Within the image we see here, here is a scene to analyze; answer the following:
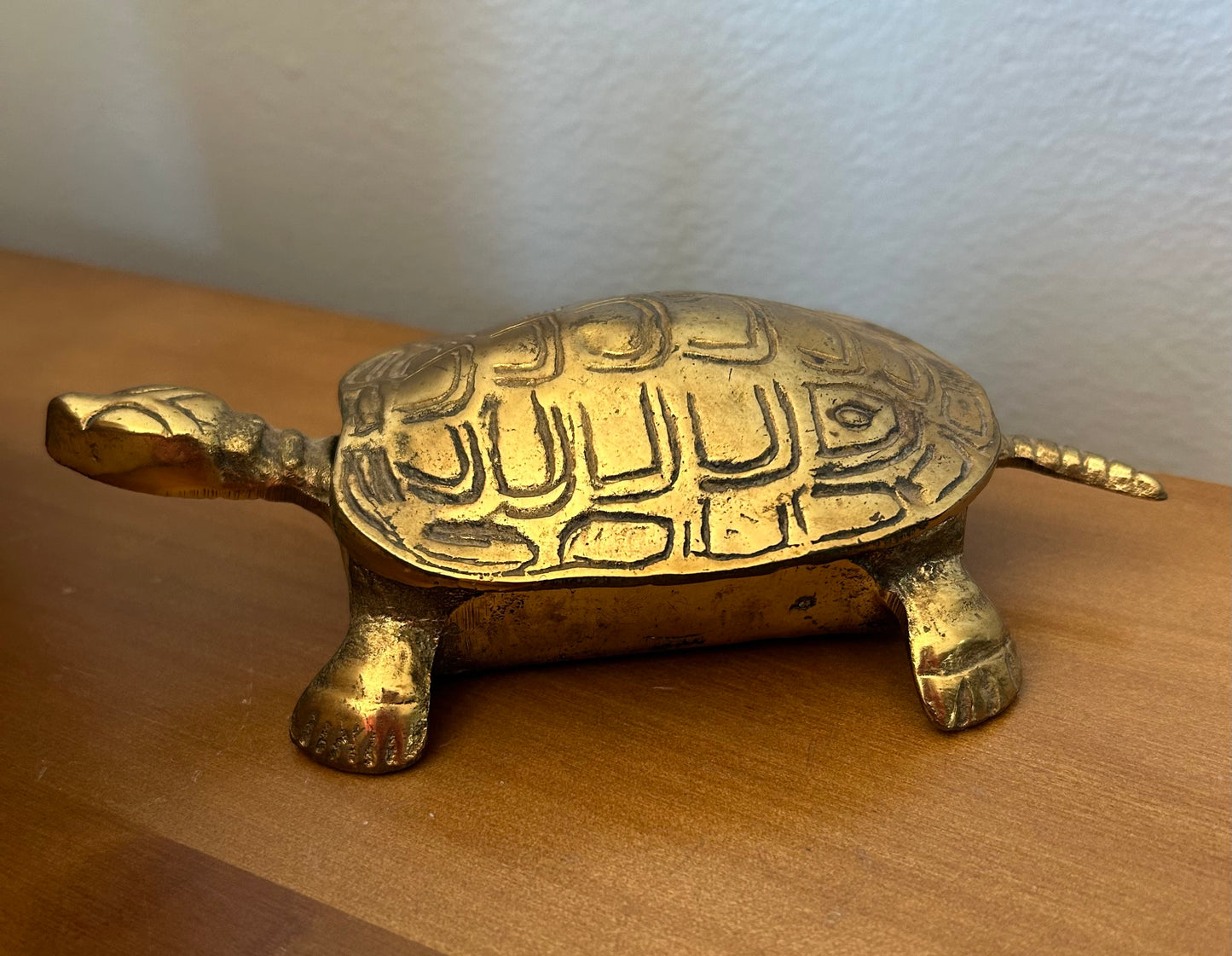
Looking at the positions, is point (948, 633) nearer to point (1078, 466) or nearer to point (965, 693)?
point (965, 693)

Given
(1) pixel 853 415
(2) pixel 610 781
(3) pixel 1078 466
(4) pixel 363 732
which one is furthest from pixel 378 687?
(3) pixel 1078 466

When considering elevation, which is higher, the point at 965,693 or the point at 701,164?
the point at 701,164

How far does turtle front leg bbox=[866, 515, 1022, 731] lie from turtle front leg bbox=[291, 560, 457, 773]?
1.15ft

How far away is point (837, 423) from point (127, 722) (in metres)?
0.60

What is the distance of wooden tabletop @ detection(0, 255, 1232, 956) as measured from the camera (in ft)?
2.27

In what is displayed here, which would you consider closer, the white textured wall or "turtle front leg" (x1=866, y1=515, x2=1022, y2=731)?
"turtle front leg" (x1=866, y1=515, x2=1022, y2=731)

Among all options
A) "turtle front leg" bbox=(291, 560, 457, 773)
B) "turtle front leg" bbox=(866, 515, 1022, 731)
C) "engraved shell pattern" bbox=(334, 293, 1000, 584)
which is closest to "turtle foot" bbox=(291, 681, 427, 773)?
"turtle front leg" bbox=(291, 560, 457, 773)

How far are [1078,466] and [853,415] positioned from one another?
0.24m

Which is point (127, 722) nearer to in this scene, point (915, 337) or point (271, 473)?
point (271, 473)

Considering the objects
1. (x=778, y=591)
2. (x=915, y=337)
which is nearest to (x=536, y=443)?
(x=778, y=591)

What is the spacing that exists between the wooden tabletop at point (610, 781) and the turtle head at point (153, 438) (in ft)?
0.61

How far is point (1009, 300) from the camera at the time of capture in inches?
50.8

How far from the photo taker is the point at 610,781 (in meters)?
0.80

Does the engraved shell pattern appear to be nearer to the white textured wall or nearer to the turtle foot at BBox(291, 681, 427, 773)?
the turtle foot at BBox(291, 681, 427, 773)
